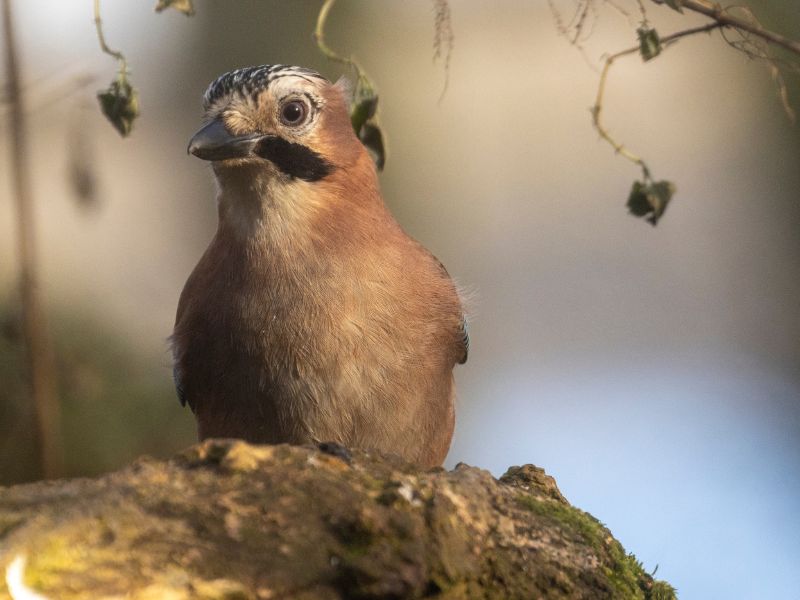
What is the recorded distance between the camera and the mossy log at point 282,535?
2215 mm

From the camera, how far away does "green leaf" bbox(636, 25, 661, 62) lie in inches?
136

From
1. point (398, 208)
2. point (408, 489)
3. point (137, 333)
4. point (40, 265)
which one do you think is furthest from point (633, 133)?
point (408, 489)

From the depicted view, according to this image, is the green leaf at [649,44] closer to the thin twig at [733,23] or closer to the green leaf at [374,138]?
the thin twig at [733,23]

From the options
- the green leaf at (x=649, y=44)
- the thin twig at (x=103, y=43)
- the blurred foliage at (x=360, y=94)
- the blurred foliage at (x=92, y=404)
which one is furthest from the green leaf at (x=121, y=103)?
the green leaf at (x=649, y=44)

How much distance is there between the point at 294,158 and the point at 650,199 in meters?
1.49

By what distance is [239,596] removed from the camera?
2.21 m

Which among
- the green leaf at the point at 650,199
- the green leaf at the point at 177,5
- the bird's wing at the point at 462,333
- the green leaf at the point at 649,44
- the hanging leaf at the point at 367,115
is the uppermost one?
the green leaf at the point at 177,5

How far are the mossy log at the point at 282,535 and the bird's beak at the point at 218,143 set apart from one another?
5.32 ft

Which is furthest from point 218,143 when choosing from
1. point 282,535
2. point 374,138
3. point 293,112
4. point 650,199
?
point 282,535

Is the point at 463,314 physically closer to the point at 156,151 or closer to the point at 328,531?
the point at 328,531

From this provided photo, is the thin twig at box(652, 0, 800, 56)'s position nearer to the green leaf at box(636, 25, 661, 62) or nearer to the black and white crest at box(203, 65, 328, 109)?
the green leaf at box(636, 25, 661, 62)

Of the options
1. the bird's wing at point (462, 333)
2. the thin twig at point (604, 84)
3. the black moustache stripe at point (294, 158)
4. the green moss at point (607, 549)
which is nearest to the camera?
the green moss at point (607, 549)

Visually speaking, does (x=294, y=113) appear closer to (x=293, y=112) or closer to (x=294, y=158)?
(x=293, y=112)

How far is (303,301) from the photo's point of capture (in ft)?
13.1
